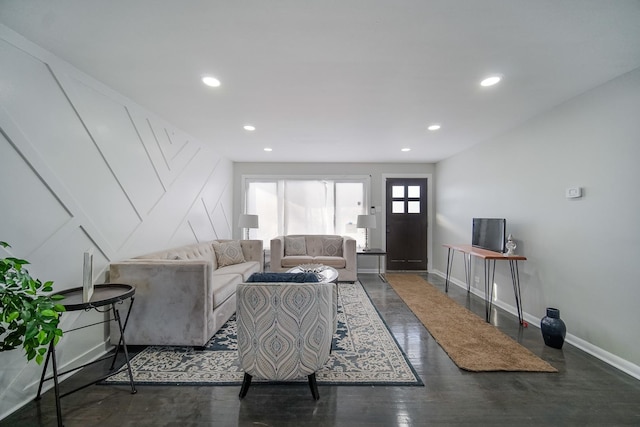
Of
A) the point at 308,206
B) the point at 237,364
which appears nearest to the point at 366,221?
the point at 308,206

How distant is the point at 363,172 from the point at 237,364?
14.9ft

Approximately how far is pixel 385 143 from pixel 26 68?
3.97 m

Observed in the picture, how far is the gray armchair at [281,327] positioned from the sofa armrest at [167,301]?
2.66ft

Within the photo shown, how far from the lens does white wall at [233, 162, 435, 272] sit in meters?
5.73

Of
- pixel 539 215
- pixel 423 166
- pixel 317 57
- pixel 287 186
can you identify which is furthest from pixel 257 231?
pixel 539 215

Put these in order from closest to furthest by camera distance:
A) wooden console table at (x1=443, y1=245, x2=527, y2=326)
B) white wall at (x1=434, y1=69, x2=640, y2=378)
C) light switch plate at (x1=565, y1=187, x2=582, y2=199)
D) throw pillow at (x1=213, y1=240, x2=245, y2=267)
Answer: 1. white wall at (x1=434, y1=69, x2=640, y2=378)
2. light switch plate at (x1=565, y1=187, x2=582, y2=199)
3. wooden console table at (x1=443, y1=245, x2=527, y2=326)
4. throw pillow at (x1=213, y1=240, x2=245, y2=267)

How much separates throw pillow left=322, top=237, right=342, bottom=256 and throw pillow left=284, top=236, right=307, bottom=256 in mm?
412

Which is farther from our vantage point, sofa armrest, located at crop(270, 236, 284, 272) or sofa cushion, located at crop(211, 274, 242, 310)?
sofa armrest, located at crop(270, 236, 284, 272)

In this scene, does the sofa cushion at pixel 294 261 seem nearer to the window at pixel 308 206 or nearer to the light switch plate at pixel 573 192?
the window at pixel 308 206

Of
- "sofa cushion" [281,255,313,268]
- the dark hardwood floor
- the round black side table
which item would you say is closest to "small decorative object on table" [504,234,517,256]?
the dark hardwood floor

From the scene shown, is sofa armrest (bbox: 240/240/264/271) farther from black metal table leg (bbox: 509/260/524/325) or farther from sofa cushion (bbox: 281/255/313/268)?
black metal table leg (bbox: 509/260/524/325)

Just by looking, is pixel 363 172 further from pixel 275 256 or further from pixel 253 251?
pixel 253 251

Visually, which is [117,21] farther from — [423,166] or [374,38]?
[423,166]

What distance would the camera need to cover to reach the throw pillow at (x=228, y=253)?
13.4ft
